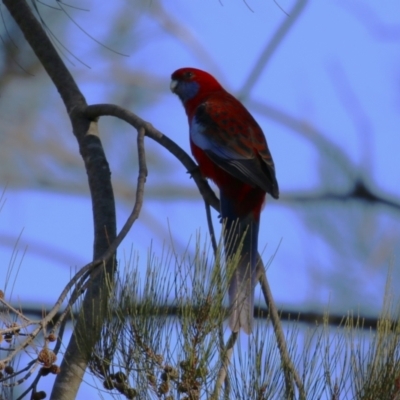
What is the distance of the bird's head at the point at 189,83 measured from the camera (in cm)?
369

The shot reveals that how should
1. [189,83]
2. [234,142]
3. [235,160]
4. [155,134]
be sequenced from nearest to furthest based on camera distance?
[155,134] < [235,160] < [234,142] < [189,83]

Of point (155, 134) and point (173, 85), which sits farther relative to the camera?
point (173, 85)

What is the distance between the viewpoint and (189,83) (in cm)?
371

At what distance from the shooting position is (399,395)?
1.43 meters

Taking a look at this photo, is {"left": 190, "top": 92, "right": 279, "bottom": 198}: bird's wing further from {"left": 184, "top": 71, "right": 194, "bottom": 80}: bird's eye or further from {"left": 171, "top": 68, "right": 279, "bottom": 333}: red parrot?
{"left": 184, "top": 71, "right": 194, "bottom": 80}: bird's eye

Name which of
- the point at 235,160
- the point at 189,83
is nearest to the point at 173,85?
the point at 189,83

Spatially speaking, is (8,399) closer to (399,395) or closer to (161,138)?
(399,395)

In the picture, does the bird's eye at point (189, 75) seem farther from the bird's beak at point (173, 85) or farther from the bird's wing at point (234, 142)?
the bird's wing at point (234, 142)

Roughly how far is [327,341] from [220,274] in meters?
0.22

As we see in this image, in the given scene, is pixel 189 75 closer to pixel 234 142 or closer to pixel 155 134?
pixel 234 142

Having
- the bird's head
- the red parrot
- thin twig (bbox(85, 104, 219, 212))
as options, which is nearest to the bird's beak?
the bird's head

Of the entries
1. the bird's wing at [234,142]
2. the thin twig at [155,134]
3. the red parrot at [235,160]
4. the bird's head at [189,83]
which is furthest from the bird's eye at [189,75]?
the thin twig at [155,134]

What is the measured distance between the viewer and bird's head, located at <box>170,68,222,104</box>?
3.69 meters

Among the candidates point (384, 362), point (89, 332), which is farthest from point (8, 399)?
point (384, 362)
